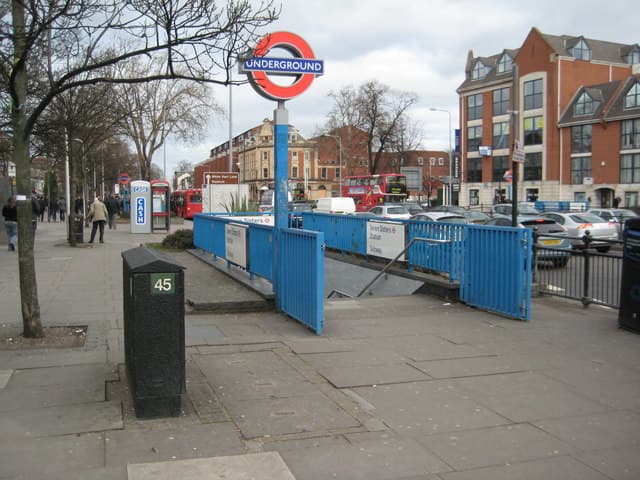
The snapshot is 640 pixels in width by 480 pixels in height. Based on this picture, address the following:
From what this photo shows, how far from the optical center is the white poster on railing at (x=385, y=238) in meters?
13.3

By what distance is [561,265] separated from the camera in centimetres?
1188

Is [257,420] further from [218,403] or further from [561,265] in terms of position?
[561,265]

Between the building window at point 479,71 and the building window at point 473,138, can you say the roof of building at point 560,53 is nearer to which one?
the building window at point 479,71

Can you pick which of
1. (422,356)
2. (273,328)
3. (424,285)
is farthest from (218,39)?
(424,285)

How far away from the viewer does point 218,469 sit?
4199 mm

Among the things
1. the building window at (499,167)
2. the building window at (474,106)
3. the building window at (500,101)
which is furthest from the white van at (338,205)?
the building window at (474,106)

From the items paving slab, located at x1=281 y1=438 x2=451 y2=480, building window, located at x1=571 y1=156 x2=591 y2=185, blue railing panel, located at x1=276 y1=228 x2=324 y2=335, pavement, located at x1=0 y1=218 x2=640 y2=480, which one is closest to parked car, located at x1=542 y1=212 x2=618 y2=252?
pavement, located at x1=0 y1=218 x2=640 y2=480

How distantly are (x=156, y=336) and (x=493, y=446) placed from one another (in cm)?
273

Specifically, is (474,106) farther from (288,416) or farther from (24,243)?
(288,416)

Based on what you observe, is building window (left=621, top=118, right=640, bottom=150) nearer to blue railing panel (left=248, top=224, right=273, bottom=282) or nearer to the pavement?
the pavement

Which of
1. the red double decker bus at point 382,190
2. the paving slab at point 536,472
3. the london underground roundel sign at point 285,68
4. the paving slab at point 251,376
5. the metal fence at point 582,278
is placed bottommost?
the paving slab at point 536,472

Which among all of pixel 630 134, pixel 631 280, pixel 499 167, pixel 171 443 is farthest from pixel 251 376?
pixel 499 167

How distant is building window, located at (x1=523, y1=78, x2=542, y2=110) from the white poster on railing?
185ft

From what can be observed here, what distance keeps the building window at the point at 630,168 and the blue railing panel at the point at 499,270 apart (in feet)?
172
